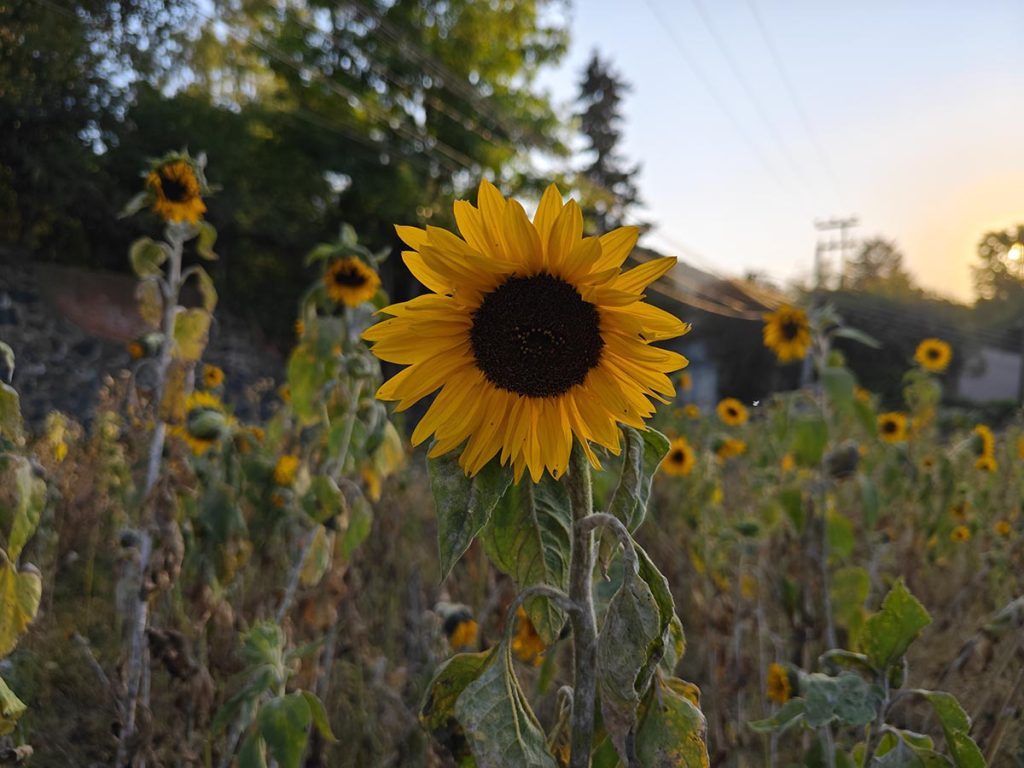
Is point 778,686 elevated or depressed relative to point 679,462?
depressed

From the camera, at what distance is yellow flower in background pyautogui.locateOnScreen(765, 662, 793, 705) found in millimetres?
1509

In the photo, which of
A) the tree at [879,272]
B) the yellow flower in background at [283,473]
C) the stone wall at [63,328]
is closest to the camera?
the yellow flower in background at [283,473]

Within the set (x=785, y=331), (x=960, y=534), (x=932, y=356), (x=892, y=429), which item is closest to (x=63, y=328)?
(x=785, y=331)

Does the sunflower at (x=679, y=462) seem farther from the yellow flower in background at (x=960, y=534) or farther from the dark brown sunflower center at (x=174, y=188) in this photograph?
the dark brown sunflower center at (x=174, y=188)

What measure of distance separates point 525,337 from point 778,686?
1255 mm

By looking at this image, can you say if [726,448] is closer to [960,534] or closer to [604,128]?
[960,534]

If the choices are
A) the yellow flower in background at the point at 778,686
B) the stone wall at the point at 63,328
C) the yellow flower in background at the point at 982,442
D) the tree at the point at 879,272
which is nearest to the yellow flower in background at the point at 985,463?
the yellow flower in background at the point at 982,442

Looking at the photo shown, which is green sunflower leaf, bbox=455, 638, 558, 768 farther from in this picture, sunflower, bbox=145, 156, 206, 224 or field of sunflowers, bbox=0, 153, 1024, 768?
sunflower, bbox=145, 156, 206, 224

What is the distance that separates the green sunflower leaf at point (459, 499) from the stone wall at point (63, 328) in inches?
154

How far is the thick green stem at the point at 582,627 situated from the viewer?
58 centimetres

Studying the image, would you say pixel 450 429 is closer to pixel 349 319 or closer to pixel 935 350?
pixel 349 319

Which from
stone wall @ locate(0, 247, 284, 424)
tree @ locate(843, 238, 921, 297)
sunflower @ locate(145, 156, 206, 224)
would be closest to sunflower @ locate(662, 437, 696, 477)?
sunflower @ locate(145, 156, 206, 224)

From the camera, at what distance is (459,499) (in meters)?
0.56

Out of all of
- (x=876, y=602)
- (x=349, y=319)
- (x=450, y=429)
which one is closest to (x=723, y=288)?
(x=876, y=602)
